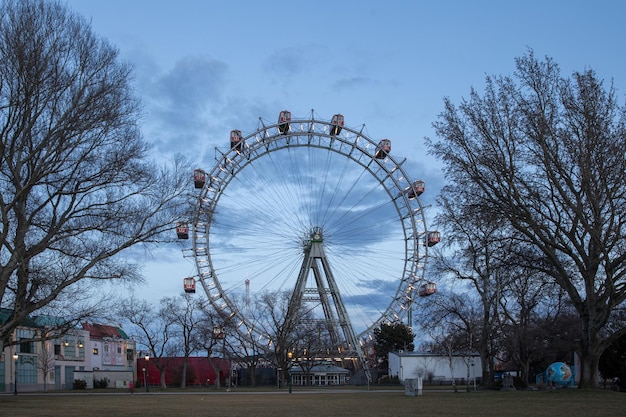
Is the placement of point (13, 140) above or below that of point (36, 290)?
above

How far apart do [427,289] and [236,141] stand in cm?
2030

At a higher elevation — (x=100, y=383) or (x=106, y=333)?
(x=106, y=333)

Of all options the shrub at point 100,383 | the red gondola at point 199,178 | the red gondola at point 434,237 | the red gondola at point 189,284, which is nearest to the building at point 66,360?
the shrub at point 100,383

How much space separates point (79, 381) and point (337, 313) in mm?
29492

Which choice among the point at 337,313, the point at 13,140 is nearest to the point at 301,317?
the point at 337,313

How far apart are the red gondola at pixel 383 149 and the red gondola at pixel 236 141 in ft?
37.0

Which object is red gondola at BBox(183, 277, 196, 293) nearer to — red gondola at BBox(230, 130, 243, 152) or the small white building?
red gondola at BBox(230, 130, 243, 152)

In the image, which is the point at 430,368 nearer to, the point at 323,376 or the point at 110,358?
the point at 323,376

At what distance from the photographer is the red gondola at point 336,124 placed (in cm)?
5988

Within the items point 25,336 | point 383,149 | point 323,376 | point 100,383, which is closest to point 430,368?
point 323,376

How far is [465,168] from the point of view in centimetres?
2911

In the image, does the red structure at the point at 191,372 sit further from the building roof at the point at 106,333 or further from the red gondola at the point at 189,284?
the red gondola at the point at 189,284

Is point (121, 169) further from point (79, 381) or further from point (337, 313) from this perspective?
point (79, 381)

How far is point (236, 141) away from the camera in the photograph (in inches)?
2258
